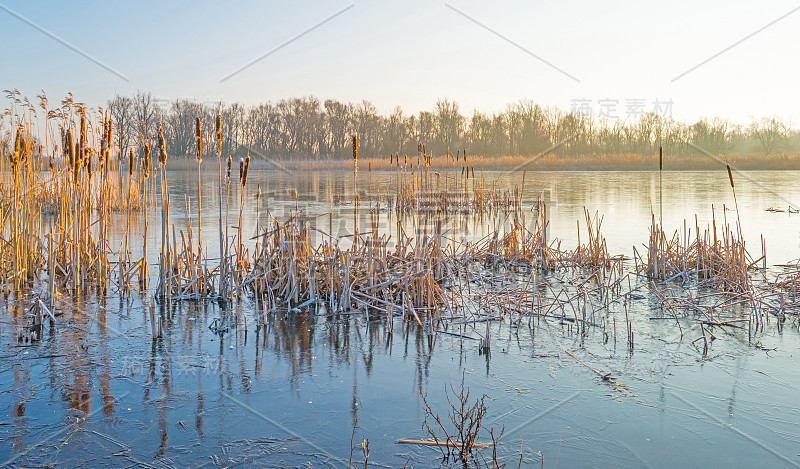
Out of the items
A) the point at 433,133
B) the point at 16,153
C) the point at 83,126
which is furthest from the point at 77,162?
the point at 433,133

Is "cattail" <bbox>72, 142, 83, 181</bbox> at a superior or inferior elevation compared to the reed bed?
superior

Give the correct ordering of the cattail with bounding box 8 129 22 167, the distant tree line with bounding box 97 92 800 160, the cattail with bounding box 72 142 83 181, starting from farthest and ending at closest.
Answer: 1. the distant tree line with bounding box 97 92 800 160
2. the cattail with bounding box 8 129 22 167
3. the cattail with bounding box 72 142 83 181

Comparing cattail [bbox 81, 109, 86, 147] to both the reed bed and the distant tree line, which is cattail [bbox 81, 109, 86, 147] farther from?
the distant tree line

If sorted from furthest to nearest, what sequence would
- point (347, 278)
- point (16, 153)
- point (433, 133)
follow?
point (433, 133), point (16, 153), point (347, 278)

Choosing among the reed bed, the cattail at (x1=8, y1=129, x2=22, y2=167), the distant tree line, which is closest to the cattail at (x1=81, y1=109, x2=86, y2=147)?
the reed bed

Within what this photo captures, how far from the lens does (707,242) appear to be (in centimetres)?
678

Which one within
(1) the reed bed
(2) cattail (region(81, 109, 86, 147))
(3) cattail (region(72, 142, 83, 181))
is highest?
(2) cattail (region(81, 109, 86, 147))

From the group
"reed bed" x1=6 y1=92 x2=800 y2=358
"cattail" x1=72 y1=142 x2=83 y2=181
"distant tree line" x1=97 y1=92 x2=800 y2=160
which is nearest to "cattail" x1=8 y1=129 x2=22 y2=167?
"reed bed" x1=6 y1=92 x2=800 y2=358

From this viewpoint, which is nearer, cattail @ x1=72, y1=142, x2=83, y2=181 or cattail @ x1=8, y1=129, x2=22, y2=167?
cattail @ x1=72, y1=142, x2=83, y2=181

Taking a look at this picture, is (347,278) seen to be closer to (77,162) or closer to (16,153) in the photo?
(77,162)

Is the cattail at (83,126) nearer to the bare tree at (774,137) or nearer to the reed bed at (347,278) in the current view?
the reed bed at (347,278)

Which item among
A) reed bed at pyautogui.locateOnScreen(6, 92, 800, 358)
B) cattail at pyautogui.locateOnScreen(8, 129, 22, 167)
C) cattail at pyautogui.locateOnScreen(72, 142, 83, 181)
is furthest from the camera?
→ cattail at pyautogui.locateOnScreen(8, 129, 22, 167)

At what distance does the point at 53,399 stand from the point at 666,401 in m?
3.26

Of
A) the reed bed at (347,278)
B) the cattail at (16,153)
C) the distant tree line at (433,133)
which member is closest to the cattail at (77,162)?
the reed bed at (347,278)
